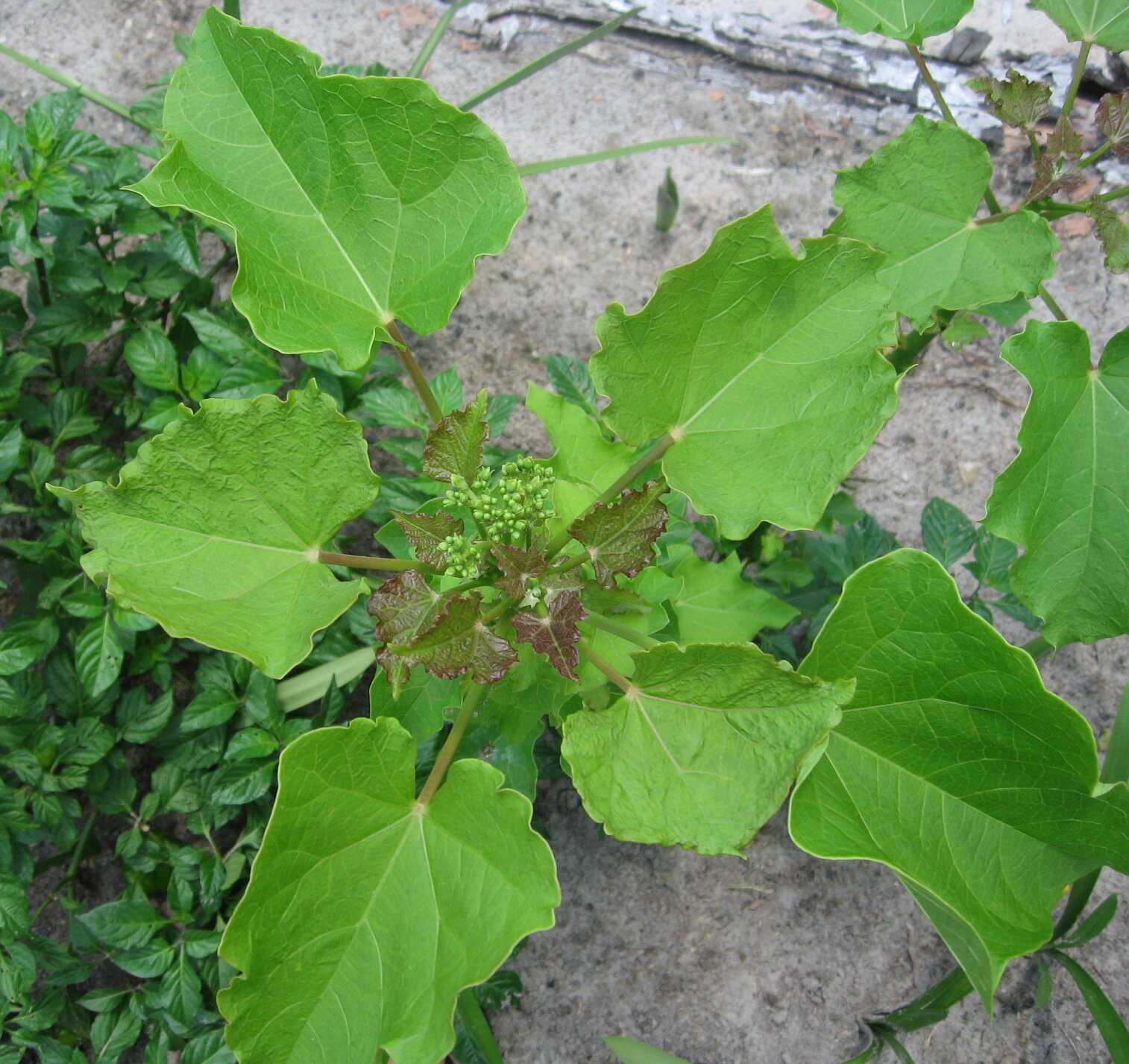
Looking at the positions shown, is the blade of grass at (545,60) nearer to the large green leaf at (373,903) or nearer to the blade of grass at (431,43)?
the blade of grass at (431,43)

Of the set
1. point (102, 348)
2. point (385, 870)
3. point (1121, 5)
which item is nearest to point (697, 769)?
point (385, 870)

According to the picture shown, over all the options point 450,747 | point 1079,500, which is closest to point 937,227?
point 1079,500

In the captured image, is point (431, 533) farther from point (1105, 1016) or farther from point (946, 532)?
point (1105, 1016)

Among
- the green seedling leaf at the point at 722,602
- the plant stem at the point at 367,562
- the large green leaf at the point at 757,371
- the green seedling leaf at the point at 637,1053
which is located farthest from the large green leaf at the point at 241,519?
the green seedling leaf at the point at 637,1053

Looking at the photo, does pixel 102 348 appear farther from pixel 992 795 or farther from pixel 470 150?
pixel 992 795

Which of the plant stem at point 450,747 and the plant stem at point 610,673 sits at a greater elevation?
the plant stem at point 610,673
